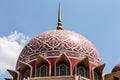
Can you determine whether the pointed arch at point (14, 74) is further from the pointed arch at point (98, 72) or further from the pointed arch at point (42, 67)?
the pointed arch at point (98, 72)

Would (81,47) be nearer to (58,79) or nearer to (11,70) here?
(58,79)

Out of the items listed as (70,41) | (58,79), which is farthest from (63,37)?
(58,79)

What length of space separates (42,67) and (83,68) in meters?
3.04

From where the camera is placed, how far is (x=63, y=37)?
986 inches

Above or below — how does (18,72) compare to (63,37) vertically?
below

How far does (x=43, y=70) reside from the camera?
23500 mm

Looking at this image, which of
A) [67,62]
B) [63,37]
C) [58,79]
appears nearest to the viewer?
[58,79]

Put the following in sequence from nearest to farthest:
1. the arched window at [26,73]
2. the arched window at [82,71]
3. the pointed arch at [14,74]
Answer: the arched window at [82,71] → the arched window at [26,73] → the pointed arch at [14,74]

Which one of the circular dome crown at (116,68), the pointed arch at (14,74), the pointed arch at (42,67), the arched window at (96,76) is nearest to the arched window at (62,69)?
the pointed arch at (42,67)

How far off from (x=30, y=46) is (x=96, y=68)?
5518 mm

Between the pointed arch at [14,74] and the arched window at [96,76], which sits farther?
the pointed arch at [14,74]

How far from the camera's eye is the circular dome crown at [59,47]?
24.2 m

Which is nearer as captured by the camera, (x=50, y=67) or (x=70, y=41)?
(x=50, y=67)

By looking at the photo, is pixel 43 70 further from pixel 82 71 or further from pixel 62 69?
pixel 82 71
